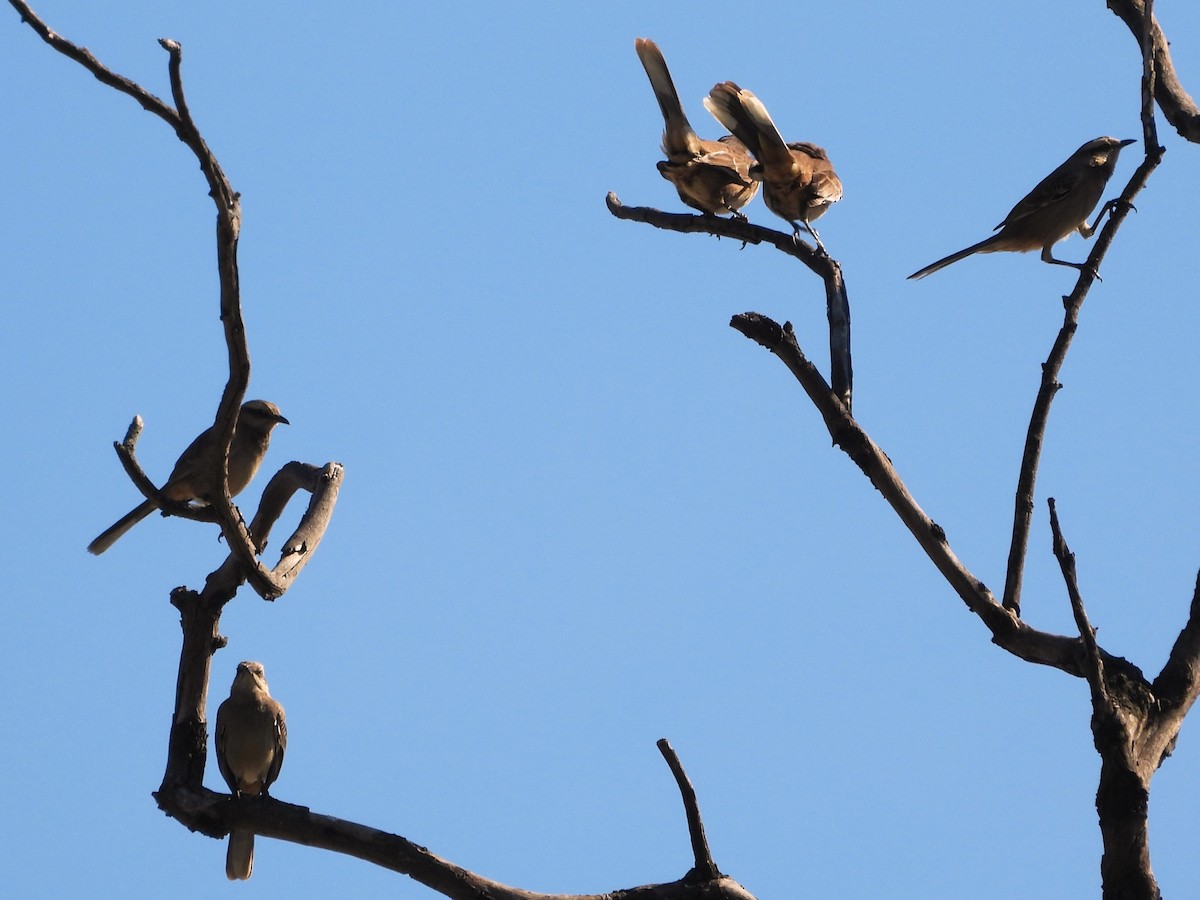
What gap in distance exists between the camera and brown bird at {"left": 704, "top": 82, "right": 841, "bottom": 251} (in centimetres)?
681

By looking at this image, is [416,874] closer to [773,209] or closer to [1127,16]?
[773,209]

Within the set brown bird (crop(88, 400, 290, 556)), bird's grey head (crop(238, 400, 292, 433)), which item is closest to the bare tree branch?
brown bird (crop(88, 400, 290, 556))

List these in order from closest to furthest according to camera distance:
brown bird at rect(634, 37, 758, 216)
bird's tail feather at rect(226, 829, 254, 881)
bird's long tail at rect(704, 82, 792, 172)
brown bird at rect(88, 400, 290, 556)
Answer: brown bird at rect(88, 400, 290, 556) → bird's tail feather at rect(226, 829, 254, 881) → bird's long tail at rect(704, 82, 792, 172) → brown bird at rect(634, 37, 758, 216)

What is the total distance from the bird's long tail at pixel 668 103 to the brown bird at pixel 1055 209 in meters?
1.60

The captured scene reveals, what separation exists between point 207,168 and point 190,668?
7.50 ft

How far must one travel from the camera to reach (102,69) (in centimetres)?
366

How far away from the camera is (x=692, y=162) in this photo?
7.73 meters

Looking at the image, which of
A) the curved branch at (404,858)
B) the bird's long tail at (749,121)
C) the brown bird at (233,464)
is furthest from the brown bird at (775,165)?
the curved branch at (404,858)

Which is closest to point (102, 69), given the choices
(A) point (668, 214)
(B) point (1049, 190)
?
(A) point (668, 214)

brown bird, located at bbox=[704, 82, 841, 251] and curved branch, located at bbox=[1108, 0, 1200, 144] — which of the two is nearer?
curved branch, located at bbox=[1108, 0, 1200, 144]

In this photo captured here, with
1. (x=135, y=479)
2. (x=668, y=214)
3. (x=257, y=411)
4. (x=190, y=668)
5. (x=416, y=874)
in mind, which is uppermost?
(x=668, y=214)

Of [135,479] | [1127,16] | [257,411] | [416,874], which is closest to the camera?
[416,874]

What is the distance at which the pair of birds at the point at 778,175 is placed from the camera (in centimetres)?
692

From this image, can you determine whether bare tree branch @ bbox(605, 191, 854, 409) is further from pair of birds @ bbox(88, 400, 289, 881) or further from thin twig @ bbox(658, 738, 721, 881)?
pair of birds @ bbox(88, 400, 289, 881)
